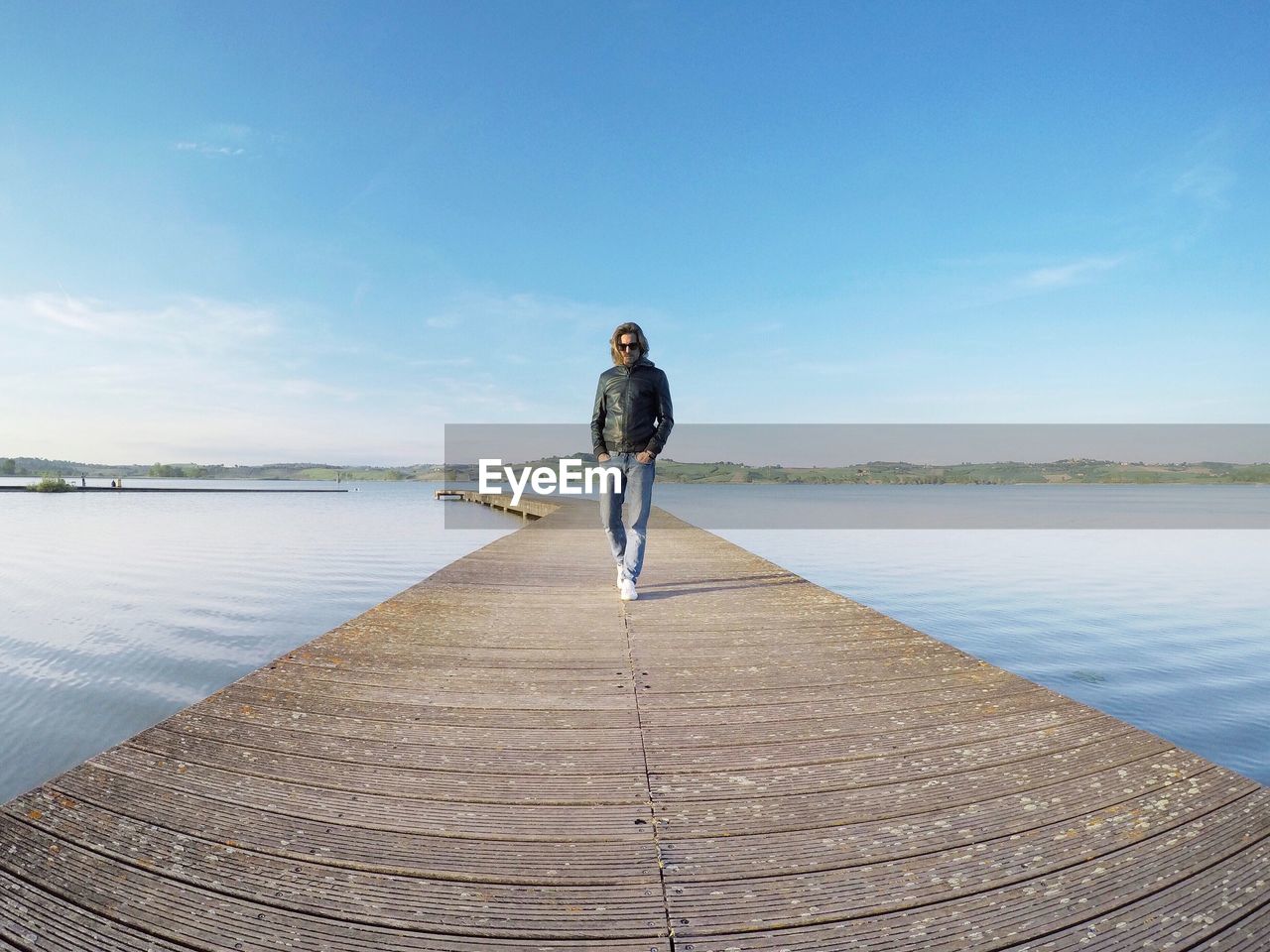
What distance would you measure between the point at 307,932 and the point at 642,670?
1.91m

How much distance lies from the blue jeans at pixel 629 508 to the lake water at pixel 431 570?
350cm

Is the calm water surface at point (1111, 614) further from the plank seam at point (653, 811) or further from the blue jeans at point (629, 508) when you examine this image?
the plank seam at point (653, 811)

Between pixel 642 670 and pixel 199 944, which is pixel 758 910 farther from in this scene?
pixel 642 670

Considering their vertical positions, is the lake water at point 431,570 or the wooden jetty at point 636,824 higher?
the wooden jetty at point 636,824

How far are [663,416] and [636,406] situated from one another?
22cm

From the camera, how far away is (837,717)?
240 cm

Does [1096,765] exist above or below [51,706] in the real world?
above

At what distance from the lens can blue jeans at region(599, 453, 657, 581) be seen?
440cm

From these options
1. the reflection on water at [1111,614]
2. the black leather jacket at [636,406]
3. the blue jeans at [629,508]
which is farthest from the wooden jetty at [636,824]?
the reflection on water at [1111,614]

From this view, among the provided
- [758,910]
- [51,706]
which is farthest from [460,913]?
[51,706]

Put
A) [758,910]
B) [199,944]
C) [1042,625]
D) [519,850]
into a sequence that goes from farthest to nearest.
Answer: [1042,625], [519,850], [758,910], [199,944]

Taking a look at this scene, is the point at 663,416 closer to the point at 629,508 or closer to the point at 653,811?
the point at 629,508

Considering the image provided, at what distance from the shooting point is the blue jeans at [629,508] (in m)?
4.40

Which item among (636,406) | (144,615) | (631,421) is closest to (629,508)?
(631,421)
